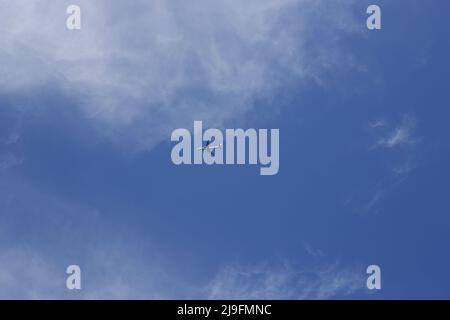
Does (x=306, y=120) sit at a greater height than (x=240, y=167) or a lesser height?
greater

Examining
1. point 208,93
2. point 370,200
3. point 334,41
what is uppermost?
point 334,41

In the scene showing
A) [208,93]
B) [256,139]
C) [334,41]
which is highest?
[334,41]

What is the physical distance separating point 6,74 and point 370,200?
38980 millimetres

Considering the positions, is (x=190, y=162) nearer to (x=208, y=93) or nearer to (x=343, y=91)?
(x=208, y=93)

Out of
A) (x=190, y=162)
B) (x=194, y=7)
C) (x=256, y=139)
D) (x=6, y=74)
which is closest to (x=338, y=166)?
(x=256, y=139)

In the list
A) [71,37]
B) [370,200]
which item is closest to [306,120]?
[370,200]

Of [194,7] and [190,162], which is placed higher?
[194,7]

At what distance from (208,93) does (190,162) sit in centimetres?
729

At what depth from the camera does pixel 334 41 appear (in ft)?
203

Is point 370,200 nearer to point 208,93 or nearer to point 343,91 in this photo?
point 343,91

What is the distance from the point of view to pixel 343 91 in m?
62.2

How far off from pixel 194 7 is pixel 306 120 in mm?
16384
